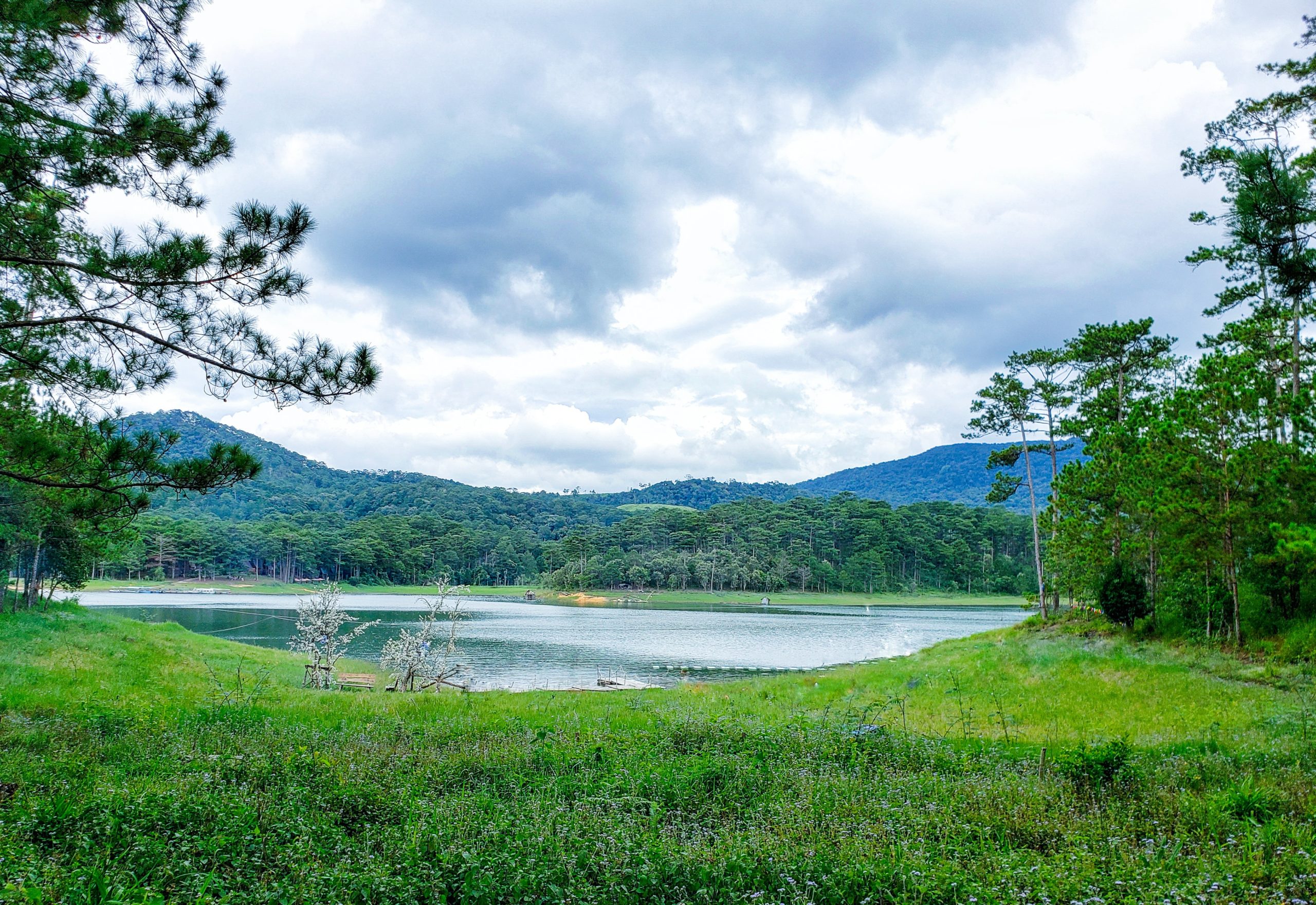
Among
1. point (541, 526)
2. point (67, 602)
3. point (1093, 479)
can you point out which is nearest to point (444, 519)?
point (541, 526)

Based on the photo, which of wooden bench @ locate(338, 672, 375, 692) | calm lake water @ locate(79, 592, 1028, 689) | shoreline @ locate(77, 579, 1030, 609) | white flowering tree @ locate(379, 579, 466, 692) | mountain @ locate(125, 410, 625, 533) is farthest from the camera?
mountain @ locate(125, 410, 625, 533)

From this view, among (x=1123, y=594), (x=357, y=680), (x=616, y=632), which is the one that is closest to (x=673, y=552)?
(x=616, y=632)

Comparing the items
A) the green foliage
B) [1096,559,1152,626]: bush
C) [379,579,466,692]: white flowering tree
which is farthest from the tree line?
[379,579,466,692]: white flowering tree

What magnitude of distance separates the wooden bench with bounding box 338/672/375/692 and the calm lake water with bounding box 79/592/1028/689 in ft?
10.1

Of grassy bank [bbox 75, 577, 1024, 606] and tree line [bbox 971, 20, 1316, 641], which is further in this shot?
grassy bank [bbox 75, 577, 1024, 606]

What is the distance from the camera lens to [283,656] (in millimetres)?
27453

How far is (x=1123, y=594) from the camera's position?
75.5 ft

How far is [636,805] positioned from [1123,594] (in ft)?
73.8

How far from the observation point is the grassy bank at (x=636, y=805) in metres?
4.69

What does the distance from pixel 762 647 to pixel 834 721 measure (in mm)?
28305

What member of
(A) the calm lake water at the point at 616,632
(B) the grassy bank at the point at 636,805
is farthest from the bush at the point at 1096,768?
(A) the calm lake water at the point at 616,632

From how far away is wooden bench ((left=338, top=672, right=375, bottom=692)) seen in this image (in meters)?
19.3

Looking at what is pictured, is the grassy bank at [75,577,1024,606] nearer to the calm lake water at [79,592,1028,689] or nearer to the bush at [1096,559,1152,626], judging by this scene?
the calm lake water at [79,592,1028,689]

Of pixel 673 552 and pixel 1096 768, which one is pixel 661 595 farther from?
pixel 1096 768
